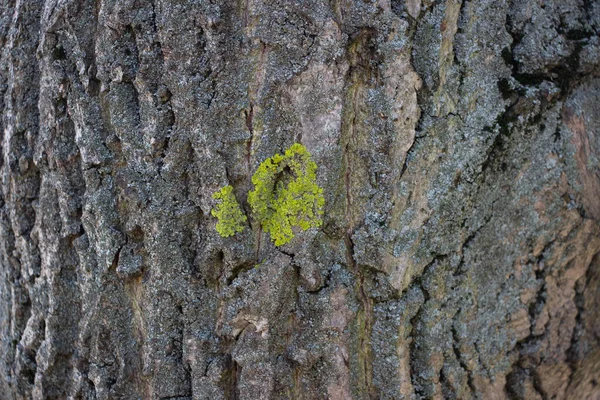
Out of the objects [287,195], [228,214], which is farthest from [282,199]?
[228,214]

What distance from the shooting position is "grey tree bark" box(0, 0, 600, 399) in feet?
4.22

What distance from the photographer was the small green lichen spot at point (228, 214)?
4.28 ft

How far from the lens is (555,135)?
1.48 meters

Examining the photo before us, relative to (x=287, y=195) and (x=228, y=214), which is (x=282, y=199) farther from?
(x=228, y=214)

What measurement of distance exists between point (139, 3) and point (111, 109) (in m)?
0.26

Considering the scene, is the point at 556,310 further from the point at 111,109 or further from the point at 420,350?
the point at 111,109

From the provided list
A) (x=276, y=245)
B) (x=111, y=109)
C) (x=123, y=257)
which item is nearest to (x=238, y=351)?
(x=276, y=245)

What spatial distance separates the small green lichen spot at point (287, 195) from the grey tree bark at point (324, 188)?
3 cm

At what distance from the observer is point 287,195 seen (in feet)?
4.28

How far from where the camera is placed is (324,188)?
4.26 ft

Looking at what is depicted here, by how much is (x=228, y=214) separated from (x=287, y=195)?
141 mm

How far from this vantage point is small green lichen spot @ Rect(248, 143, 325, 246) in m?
1.29

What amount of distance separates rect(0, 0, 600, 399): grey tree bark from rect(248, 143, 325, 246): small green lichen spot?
0.08ft

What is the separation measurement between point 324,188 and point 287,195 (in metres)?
0.08
